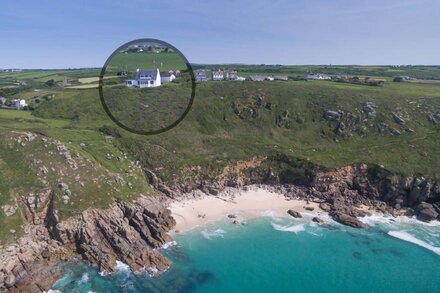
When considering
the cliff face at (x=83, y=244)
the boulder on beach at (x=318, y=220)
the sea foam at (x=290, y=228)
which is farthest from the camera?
the boulder on beach at (x=318, y=220)

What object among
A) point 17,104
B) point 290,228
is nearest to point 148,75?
point 290,228

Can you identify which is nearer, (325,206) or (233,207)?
(233,207)

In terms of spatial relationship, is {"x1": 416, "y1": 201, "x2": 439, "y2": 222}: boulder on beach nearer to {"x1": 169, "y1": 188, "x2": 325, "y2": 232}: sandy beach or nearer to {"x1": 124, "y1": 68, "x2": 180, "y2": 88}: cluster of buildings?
{"x1": 169, "y1": 188, "x2": 325, "y2": 232}: sandy beach

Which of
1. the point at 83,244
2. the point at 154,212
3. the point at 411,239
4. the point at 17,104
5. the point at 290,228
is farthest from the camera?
the point at 17,104

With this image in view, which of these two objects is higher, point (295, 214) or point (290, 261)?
point (295, 214)

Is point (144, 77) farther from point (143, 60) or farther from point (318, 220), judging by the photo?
point (318, 220)

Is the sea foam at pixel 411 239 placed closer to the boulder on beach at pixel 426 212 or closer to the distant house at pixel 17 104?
the boulder on beach at pixel 426 212

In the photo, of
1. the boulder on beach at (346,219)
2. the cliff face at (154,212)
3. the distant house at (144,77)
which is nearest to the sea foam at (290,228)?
the boulder on beach at (346,219)

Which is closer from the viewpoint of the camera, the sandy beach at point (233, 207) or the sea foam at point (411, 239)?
the sea foam at point (411, 239)
